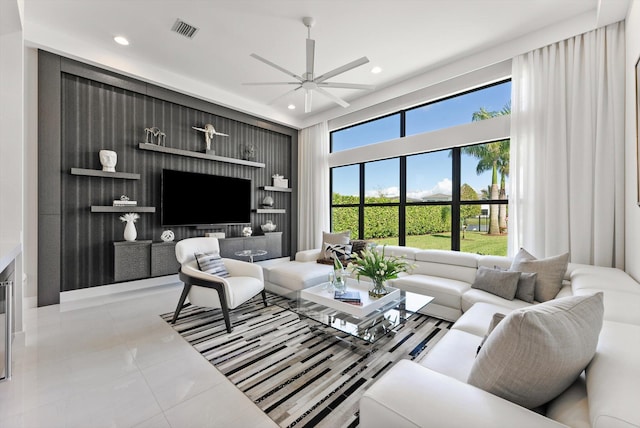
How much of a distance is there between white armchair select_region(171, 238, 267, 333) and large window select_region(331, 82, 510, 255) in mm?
2667

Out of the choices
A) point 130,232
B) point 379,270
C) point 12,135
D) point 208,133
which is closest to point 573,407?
point 379,270

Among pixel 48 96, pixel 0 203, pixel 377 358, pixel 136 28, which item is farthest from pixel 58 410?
pixel 136 28

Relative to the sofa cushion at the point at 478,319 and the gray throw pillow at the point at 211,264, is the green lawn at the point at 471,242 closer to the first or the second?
the sofa cushion at the point at 478,319

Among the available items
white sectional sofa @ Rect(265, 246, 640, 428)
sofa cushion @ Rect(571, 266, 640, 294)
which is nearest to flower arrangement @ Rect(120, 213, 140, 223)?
white sectional sofa @ Rect(265, 246, 640, 428)

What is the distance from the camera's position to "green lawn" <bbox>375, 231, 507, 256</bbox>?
369 centimetres

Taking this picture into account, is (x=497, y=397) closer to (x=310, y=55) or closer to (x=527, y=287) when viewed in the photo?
(x=527, y=287)

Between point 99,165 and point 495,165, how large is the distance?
17.3 feet

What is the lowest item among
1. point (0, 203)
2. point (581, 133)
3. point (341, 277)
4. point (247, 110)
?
point (341, 277)

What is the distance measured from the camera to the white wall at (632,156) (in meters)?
2.16

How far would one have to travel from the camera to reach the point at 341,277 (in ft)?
8.63

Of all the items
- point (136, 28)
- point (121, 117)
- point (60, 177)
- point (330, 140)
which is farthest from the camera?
point (330, 140)

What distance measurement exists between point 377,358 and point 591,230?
259cm

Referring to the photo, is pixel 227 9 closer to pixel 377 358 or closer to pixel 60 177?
pixel 60 177

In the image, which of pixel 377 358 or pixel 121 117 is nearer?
pixel 377 358
